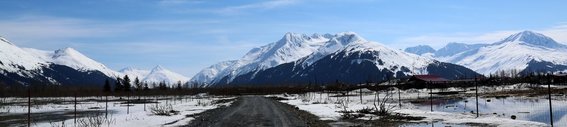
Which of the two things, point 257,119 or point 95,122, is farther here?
point 257,119

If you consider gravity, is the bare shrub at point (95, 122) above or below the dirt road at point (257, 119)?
above

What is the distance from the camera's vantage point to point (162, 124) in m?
38.9

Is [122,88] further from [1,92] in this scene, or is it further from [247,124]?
[247,124]

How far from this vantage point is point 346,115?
143 feet

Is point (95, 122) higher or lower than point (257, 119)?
higher

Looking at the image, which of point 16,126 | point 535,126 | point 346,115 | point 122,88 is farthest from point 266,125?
point 122,88

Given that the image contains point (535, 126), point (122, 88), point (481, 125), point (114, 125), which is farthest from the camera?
point (122, 88)

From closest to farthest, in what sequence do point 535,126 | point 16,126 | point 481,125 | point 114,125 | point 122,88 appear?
point 535,126 → point 481,125 → point 114,125 → point 16,126 → point 122,88

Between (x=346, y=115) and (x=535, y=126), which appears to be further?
(x=346, y=115)

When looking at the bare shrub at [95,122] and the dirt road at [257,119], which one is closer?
the bare shrub at [95,122]

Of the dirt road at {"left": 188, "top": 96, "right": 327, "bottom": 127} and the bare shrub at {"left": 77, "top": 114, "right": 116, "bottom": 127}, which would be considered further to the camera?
the dirt road at {"left": 188, "top": 96, "right": 327, "bottom": 127}

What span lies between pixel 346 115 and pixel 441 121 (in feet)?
28.9

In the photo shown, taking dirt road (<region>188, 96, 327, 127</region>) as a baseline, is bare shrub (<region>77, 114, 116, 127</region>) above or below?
above

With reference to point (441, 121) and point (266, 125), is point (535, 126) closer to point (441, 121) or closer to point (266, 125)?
point (441, 121)
